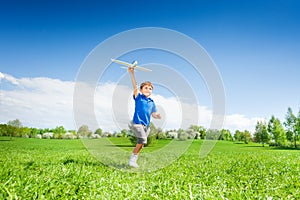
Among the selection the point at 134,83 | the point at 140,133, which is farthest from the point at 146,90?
the point at 140,133

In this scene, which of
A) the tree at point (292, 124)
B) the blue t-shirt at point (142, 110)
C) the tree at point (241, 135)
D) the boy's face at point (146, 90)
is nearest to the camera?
the blue t-shirt at point (142, 110)

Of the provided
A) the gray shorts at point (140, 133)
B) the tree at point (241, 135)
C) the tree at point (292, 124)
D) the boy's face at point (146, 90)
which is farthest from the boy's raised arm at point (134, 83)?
the tree at point (241, 135)

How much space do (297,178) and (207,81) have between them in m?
2.88

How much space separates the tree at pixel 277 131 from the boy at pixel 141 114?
44.4 m

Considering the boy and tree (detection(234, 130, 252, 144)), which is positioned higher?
tree (detection(234, 130, 252, 144))

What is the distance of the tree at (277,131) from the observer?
45.3 metres

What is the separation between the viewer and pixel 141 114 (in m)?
6.18

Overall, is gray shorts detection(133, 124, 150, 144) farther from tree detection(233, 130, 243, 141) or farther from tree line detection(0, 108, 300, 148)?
tree detection(233, 130, 243, 141)

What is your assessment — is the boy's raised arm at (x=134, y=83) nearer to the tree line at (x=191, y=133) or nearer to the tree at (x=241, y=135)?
the tree line at (x=191, y=133)

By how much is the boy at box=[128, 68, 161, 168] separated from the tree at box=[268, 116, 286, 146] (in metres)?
44.4

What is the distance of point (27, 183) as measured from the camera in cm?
338

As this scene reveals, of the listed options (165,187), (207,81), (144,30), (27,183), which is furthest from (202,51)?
(27,183)

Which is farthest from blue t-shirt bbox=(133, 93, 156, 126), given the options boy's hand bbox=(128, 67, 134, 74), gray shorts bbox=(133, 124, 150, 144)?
boy's hand bbox=(128, 67, 134, 74)

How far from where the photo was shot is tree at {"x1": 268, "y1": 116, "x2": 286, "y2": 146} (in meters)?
45.3
